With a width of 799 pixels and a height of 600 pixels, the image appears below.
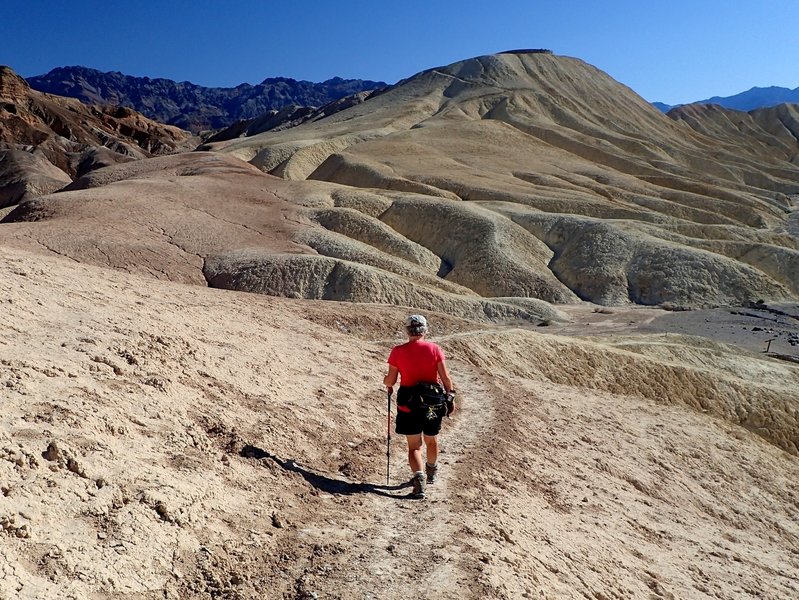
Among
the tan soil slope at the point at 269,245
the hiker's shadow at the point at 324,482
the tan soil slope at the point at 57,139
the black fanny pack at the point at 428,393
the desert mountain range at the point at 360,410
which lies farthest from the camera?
the tan soil slope at the point at 57,139

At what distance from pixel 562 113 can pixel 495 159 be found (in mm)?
35128

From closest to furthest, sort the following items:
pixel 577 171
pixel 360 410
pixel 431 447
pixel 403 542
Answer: pixel 403 542 → pixel 431 447 → pixel 360 410 → pixel 577 171

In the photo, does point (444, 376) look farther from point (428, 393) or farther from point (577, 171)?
point (577, 171)

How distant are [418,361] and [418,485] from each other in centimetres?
131

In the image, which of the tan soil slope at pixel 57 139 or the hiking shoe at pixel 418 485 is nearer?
the hiking shoe at pixel 418 485

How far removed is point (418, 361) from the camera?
6.85 metres

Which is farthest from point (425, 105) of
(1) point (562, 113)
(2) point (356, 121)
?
(1) point (562, 113)

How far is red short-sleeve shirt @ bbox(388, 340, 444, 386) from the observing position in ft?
22.4

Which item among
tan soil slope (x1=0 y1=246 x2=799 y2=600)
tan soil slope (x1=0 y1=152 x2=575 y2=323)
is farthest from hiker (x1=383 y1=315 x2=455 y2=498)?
tan soil slope (x1=0 y1=152 x2=575 y2=323)

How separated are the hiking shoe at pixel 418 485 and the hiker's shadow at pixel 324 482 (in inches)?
4.5

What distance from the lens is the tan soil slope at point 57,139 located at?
65750 millimetres

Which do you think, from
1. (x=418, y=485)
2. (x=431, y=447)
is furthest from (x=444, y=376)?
(x=418, y=485)

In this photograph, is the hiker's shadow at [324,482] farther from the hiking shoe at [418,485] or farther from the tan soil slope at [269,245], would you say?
the tan soil slope at [269,245]

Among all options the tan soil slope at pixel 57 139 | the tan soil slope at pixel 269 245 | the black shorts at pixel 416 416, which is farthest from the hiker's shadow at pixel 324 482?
the tan soil slope at pixel 57 139
